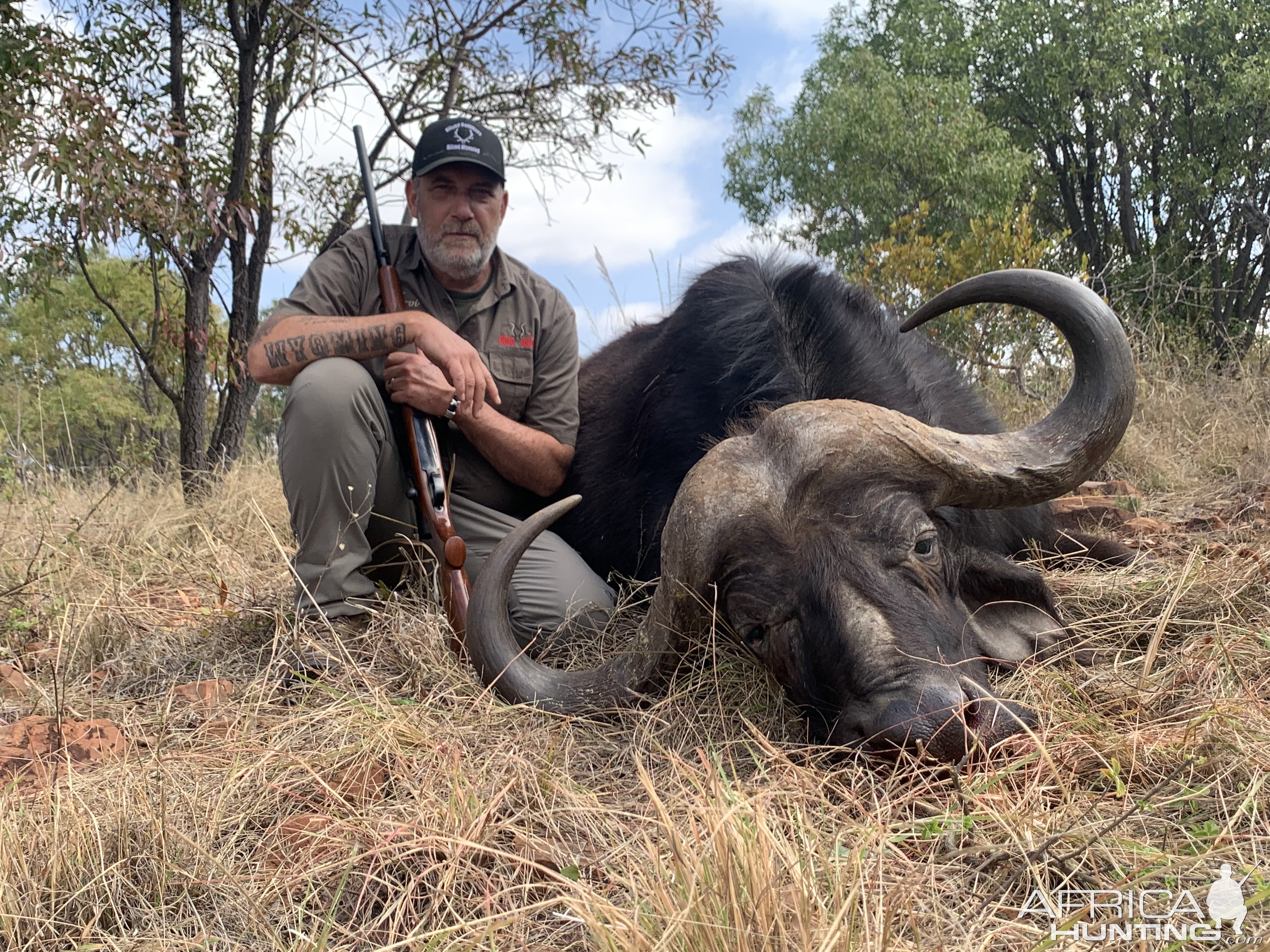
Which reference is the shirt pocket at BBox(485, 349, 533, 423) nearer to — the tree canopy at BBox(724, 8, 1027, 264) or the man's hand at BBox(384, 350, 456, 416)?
the man's hand at BBox(384, 350, 456, 416)

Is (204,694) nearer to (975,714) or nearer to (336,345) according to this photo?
(336,345)

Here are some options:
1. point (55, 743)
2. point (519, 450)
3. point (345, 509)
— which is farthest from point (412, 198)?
point (55, 743)

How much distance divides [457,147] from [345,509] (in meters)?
1.76

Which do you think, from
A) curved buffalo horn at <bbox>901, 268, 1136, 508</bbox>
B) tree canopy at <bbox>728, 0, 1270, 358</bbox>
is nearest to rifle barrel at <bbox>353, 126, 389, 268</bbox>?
curved buffalo horn at <bbox>901, 268, 1136, 508</bbox>

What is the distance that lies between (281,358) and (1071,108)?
836 inches

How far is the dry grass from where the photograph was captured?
1.68 metres

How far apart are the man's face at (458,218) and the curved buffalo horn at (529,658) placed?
1774 mm

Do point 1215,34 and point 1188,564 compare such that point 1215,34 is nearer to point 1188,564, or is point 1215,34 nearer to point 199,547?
point 1188,564

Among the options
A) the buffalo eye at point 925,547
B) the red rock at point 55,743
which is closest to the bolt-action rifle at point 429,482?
the red rock at point 55,743

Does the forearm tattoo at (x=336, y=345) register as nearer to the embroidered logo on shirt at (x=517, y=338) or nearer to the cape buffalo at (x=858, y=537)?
the embroidered logo on shirt at (x=517, y=338)

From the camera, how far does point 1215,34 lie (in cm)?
1727

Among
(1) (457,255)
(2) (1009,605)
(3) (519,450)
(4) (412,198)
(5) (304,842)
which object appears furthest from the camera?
(4) (412,198)

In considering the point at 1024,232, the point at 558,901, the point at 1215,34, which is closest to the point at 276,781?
the point at 558,901

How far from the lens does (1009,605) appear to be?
10.0 ft
